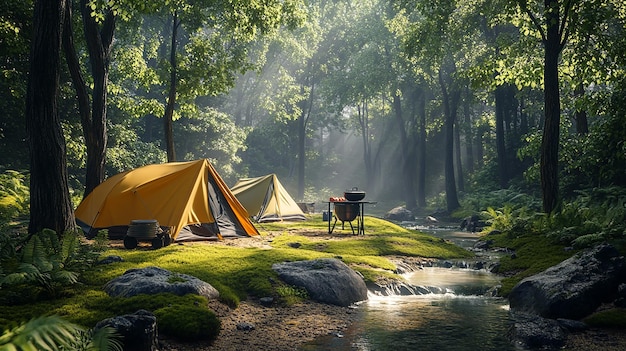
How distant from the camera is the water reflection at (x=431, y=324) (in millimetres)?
7664

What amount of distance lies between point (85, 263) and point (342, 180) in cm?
6342

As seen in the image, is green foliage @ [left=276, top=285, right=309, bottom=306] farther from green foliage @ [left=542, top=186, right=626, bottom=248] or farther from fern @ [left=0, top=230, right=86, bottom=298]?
green foliage @ [left=542, top=186, right=626, bottom=248]

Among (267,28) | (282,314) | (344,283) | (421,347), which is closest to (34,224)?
(282,314)

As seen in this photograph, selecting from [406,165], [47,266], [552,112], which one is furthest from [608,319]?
[406,165]

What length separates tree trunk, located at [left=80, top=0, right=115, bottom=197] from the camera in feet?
57.0

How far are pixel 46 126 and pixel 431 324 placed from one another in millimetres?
8797

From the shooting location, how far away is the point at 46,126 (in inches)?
439

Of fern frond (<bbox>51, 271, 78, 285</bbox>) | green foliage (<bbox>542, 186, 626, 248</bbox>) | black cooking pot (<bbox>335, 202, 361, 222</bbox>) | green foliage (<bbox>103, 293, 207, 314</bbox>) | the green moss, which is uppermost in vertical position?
black cooking pot (<bbox>335, 202, 361, 222</bbox>)

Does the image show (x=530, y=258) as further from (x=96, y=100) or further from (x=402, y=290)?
(x=96, y=100)

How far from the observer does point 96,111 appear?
1761 cm

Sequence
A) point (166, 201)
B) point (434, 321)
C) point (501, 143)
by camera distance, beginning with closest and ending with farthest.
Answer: point (434, 321)
point (166, 201)
point (501, 143)

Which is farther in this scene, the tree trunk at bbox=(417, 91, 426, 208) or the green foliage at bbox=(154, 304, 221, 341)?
the tree trunk at bbox=(417, 91, 426, 208)

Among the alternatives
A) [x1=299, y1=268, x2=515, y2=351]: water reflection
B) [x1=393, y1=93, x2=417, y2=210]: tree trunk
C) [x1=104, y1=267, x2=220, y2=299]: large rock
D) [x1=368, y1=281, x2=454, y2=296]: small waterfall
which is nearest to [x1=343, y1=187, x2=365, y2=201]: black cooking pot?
[x1=299, y1=268, x2=515, y2=351]: water reflection

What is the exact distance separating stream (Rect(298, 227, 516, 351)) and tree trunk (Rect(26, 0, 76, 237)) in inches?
273
